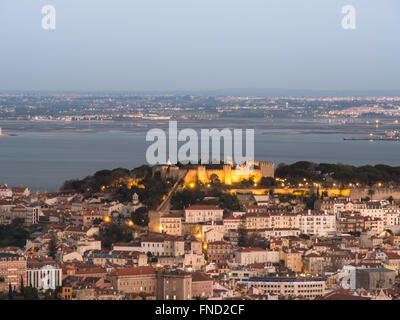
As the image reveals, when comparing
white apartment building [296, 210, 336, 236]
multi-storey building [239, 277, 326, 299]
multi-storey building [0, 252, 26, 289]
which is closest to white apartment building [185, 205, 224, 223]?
white apartment building [296, 210, 336, 236]

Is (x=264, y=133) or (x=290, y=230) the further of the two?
(x=264, y=133)

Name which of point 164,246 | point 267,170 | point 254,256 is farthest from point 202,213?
point 267,170

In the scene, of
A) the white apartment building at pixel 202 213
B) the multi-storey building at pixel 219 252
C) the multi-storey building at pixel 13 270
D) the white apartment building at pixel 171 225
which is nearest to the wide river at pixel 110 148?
the white apartment building at pixel 202 213

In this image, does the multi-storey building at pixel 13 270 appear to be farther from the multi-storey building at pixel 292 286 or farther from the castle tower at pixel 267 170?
the castle tower at pixel 267 170
